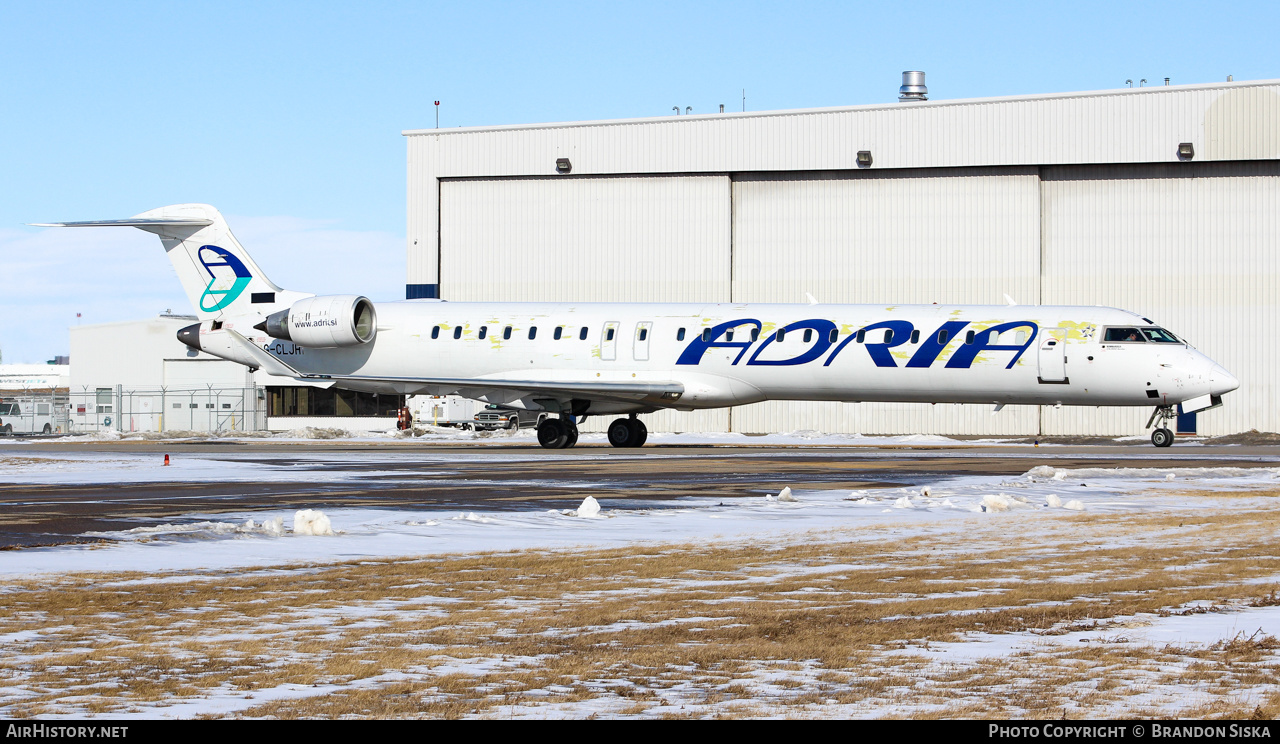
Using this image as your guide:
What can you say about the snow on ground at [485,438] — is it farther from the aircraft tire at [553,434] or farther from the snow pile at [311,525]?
the snow pile at [311,525]

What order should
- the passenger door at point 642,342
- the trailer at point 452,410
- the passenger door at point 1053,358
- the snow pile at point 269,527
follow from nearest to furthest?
1. the snow pile at point 269,527
2. the passenger door at point 1053,358
3. the passenger door at point 642,342
4. the trailer at point 452,410

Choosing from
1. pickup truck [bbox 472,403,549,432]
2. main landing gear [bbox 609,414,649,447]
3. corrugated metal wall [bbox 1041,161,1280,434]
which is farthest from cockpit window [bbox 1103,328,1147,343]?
pickup truck [bbox 472,403,549,432]

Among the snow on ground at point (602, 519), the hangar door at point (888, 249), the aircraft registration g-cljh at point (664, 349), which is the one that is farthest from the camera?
the hangar door at point (888, 249)

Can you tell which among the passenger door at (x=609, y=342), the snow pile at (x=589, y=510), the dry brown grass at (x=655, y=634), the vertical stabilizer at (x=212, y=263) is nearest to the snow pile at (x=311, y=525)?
the dry brown grass at (x=655, y=634)

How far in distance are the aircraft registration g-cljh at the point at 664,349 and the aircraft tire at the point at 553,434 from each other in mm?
48

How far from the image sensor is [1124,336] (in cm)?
2870

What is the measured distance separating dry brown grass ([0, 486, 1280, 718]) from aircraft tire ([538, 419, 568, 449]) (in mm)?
21764

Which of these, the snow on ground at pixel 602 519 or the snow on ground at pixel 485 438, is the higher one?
the snow on ground at pixel 602 519

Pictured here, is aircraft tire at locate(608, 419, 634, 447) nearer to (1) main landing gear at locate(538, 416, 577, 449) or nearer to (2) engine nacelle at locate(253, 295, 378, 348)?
(1) main landing gear at locate(538, 416, 577, 449)

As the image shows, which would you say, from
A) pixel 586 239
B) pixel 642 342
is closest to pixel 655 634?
pixel 642 342

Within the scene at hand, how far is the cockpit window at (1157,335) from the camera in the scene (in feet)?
94.0
